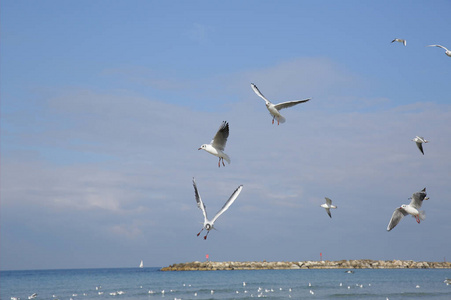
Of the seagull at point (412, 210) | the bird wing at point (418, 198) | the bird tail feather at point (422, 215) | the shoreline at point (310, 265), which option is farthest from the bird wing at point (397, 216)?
the shoreline at point (310, 265)

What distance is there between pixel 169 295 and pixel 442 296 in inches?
781

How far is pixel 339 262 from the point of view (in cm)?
9656

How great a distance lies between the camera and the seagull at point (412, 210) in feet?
66.7

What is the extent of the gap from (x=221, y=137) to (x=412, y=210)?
8.01 metres

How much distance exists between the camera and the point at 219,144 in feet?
60.6

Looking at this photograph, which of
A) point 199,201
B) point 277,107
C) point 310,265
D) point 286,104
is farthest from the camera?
point 310,265

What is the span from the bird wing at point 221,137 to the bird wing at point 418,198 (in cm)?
780

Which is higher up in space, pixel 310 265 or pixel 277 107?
pixel 310 265

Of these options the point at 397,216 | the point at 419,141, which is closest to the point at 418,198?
the point at 397,216

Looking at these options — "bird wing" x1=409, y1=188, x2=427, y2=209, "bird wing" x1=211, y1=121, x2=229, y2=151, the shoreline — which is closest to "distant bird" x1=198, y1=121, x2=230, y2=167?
"bird wing" x1=211, y1=121, x2=229, y2=151

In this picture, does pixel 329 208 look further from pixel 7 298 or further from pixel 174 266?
pixel 174 266

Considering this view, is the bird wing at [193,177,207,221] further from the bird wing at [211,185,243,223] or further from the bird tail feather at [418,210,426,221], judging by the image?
the bird tail feather at [418,210,426,221]

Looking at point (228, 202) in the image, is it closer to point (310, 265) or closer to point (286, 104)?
point (286, 104)

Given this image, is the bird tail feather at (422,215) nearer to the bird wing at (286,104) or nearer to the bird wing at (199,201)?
the bird wing at (286,104)
